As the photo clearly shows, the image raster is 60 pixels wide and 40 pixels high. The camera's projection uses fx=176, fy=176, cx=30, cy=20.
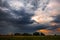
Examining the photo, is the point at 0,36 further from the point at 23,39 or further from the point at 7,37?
the point at 23,39

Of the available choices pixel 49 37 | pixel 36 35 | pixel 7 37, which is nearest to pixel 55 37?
pixel 49 37

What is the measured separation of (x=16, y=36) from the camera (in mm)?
38094

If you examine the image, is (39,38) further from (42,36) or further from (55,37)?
(55,37)

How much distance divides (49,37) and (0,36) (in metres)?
10.7

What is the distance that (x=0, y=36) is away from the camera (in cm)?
3797

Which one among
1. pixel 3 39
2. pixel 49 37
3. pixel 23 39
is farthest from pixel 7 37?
pixel 49 37

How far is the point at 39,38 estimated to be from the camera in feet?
126

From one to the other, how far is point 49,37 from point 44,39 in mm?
1302

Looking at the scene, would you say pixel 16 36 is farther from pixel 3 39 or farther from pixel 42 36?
pixel 42 36

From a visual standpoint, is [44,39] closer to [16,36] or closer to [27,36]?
[27,36]

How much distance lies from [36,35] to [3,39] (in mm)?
7312

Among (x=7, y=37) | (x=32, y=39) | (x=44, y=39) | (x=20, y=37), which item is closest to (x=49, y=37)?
(x=44, y=39)

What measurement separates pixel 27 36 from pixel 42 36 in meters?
3.33

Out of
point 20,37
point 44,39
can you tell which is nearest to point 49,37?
point 44,39
